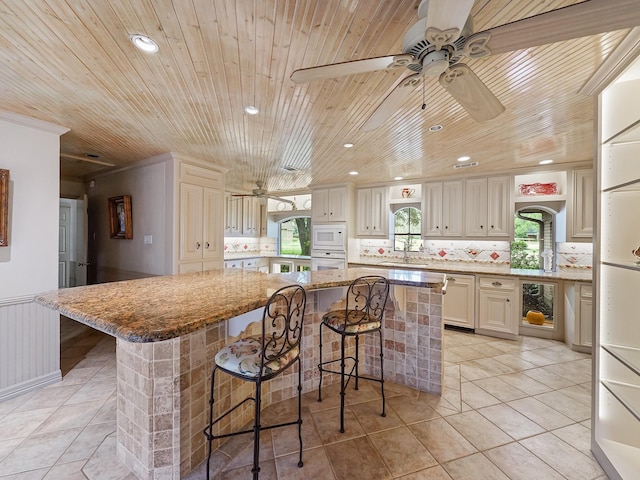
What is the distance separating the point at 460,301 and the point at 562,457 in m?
2.50

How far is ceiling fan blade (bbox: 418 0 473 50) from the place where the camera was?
0.90m

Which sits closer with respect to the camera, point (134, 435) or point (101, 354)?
point (134, 435)

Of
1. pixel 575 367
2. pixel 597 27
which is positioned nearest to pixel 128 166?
pixel 597 27

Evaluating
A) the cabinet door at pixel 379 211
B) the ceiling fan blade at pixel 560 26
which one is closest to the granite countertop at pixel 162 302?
the ceiling fan blade at pixel 560 26

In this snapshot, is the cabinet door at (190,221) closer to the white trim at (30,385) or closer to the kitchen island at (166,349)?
the white trim at (30,385)

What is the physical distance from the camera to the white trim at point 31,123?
A: 7.57 feet

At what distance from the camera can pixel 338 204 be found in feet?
17.4

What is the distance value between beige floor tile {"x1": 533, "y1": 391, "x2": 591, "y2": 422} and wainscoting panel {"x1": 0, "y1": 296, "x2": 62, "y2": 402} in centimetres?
434

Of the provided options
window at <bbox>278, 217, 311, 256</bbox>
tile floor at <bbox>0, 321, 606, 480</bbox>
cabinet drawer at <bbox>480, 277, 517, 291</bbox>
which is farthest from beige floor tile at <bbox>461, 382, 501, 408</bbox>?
window at <bbox>278, 217, 311, 256</bbox>

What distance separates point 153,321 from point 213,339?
0.60m

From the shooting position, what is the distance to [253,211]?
6.54 metres

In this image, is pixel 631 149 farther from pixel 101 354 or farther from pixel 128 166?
pixel 128 166

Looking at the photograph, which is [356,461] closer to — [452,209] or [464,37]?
[464,37]

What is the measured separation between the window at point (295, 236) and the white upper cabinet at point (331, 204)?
1245 mm
